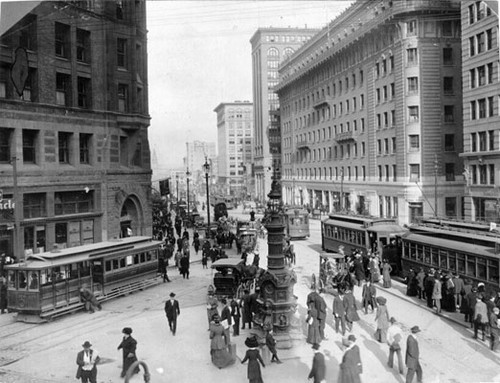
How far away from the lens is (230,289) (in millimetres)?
24609

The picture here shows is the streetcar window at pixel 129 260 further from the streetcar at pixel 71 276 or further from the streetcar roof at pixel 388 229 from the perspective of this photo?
the streetcar roof at pixel 388 229

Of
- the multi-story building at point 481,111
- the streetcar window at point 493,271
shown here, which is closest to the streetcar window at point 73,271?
the streetcar window at point 493,271

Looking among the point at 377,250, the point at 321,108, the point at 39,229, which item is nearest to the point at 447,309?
the point at 377,250

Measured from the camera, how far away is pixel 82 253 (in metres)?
23.4

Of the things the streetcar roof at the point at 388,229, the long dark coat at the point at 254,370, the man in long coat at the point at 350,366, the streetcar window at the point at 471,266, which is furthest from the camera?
the streetcar roof at the point at 388,229

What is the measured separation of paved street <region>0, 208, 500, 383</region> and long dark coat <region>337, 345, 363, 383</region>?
5.38 feet

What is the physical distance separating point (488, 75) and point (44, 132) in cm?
3189

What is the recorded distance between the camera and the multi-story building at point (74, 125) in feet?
94.7

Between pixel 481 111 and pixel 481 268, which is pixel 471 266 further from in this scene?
pixel 481 111

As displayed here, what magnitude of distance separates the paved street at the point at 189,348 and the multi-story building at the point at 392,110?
29046 mm

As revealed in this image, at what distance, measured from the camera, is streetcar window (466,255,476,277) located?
800 inches

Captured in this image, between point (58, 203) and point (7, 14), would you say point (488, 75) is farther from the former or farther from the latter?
point (7, 14)

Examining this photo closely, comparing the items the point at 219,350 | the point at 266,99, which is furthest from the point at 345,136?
the point at 219,350

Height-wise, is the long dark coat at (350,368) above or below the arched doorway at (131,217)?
below
